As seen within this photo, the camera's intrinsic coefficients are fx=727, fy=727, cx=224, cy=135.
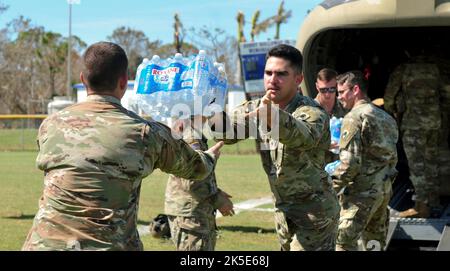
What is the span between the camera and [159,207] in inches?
495

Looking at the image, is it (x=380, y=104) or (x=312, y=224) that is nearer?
(x=312, y=224)

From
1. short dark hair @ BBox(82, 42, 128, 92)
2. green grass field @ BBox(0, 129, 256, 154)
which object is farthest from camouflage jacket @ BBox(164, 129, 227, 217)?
green grass field @ BBox(0, 129, 256, 154)

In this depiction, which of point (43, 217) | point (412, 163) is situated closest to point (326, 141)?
point (43, 217)

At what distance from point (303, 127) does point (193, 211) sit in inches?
81.5

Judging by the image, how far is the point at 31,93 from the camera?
6150 cm

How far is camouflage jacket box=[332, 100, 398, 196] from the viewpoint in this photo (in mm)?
6746

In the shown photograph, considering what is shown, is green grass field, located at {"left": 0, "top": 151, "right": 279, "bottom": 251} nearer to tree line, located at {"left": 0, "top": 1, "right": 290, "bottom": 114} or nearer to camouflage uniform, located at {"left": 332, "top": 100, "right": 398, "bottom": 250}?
camouflage uniform, located at {"left": 332, "top": 100, "right": 398, "bottom": 250}

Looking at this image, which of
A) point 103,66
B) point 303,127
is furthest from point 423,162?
point 103,66

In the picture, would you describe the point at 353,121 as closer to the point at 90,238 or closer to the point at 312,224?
the point at 312,224

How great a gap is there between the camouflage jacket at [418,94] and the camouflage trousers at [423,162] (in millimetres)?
110

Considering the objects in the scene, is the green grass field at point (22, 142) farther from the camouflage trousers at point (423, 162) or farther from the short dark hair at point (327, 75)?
the short dark hair at point (327, 75)

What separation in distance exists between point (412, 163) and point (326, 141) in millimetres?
3587

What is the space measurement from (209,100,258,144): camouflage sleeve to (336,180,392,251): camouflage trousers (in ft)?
8.25

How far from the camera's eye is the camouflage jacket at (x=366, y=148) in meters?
6.75
